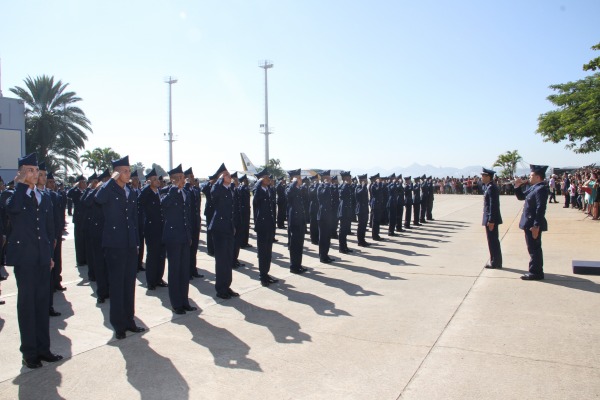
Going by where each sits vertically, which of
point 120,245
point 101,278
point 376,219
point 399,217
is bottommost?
point 101,278

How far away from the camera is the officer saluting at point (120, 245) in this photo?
209 inches

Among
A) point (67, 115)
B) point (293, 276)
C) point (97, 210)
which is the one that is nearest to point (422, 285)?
point (293, 276)

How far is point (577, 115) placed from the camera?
69.9 feet

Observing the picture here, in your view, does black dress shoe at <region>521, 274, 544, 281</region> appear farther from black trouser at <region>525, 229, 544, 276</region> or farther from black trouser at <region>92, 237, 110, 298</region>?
black trouser at <region>92, 237, 110, 298</region>

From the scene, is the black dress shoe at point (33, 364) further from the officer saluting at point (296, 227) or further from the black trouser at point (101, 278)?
the officer saluting at point (296, 227)

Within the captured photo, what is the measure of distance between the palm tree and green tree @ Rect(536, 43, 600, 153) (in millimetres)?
29736

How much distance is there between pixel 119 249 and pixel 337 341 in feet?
8.49

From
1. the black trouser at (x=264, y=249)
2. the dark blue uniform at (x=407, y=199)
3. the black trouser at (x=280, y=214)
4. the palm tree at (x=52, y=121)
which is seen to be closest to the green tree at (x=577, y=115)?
the dark blue uniform at (x=407, y=199)

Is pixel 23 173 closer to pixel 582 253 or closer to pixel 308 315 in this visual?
pixel 308 315

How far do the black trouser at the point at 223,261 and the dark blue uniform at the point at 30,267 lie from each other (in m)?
2.64

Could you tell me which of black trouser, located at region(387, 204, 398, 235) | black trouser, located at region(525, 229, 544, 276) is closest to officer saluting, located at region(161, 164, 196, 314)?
black trouser, located at region(525, 229, 544, 276)

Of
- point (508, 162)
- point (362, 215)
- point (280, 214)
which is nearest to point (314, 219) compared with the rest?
point (362, 215)

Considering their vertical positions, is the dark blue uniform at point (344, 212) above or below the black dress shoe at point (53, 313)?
above

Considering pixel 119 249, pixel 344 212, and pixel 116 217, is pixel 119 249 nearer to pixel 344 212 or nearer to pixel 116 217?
pixel 116 217
